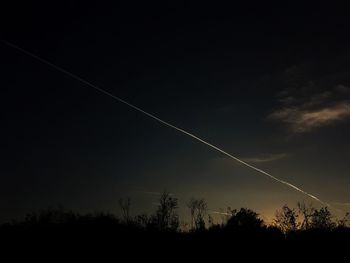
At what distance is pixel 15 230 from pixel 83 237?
777 cm

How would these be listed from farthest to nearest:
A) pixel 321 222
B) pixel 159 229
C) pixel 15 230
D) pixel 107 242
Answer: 1. pixel 321 222
2. pixel 159 229
3. pixel 15 230
4. pixel 107 242

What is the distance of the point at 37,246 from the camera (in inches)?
1673

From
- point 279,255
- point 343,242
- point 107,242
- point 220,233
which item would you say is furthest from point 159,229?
point 343,242

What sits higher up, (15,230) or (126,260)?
(15,230)

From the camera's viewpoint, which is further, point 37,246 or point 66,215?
point 66,215

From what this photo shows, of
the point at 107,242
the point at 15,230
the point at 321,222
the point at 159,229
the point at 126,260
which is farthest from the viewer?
the point at 321,222

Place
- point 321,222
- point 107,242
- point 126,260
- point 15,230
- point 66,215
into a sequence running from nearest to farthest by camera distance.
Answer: point 126,260 < point 107,242 < point 15,230 < point 66,215 < point 321,222

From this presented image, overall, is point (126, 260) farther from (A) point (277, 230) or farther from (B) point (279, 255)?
(A) point (277, 230)

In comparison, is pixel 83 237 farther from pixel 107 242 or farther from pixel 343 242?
pixel 343 242

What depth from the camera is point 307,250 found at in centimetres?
4616

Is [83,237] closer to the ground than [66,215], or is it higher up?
closer to the ground

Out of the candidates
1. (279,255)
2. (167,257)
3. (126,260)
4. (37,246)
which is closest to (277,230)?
(279,255)

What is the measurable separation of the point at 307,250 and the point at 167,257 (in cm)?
1221

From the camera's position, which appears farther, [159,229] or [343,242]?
[159,229]
